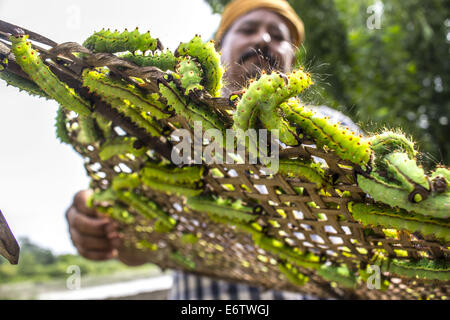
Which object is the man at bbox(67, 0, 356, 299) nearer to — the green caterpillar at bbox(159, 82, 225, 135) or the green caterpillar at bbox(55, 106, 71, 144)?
the green caterpillar at bbox(55, 106, 71, 144)

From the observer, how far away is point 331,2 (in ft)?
14.4

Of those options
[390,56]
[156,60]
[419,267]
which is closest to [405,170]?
[419,267]

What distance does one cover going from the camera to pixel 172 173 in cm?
84

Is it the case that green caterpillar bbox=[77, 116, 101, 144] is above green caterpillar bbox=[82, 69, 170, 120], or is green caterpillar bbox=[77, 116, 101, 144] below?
above

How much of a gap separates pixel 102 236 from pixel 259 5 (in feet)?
5.30

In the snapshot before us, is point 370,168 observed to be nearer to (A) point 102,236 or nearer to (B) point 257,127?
(B) point 257,127

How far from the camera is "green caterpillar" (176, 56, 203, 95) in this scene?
564 mm

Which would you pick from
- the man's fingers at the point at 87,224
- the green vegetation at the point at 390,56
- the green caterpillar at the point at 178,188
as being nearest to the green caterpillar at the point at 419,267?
the green caterpillar at the point at 178,188

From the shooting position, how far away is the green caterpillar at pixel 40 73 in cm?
58

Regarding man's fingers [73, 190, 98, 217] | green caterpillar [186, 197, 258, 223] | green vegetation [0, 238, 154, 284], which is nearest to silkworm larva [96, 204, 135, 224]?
man's fingers [73, 190, 98, 217]

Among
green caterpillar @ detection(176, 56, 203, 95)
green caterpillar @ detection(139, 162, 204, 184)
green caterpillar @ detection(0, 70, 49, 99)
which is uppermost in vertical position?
green caterpillar @ detection(0, 70, 49, 99)

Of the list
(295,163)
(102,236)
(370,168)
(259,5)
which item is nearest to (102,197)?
(102,236)

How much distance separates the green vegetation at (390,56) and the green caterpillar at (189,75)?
2.29 metres

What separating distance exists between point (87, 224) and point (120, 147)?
829 mm
